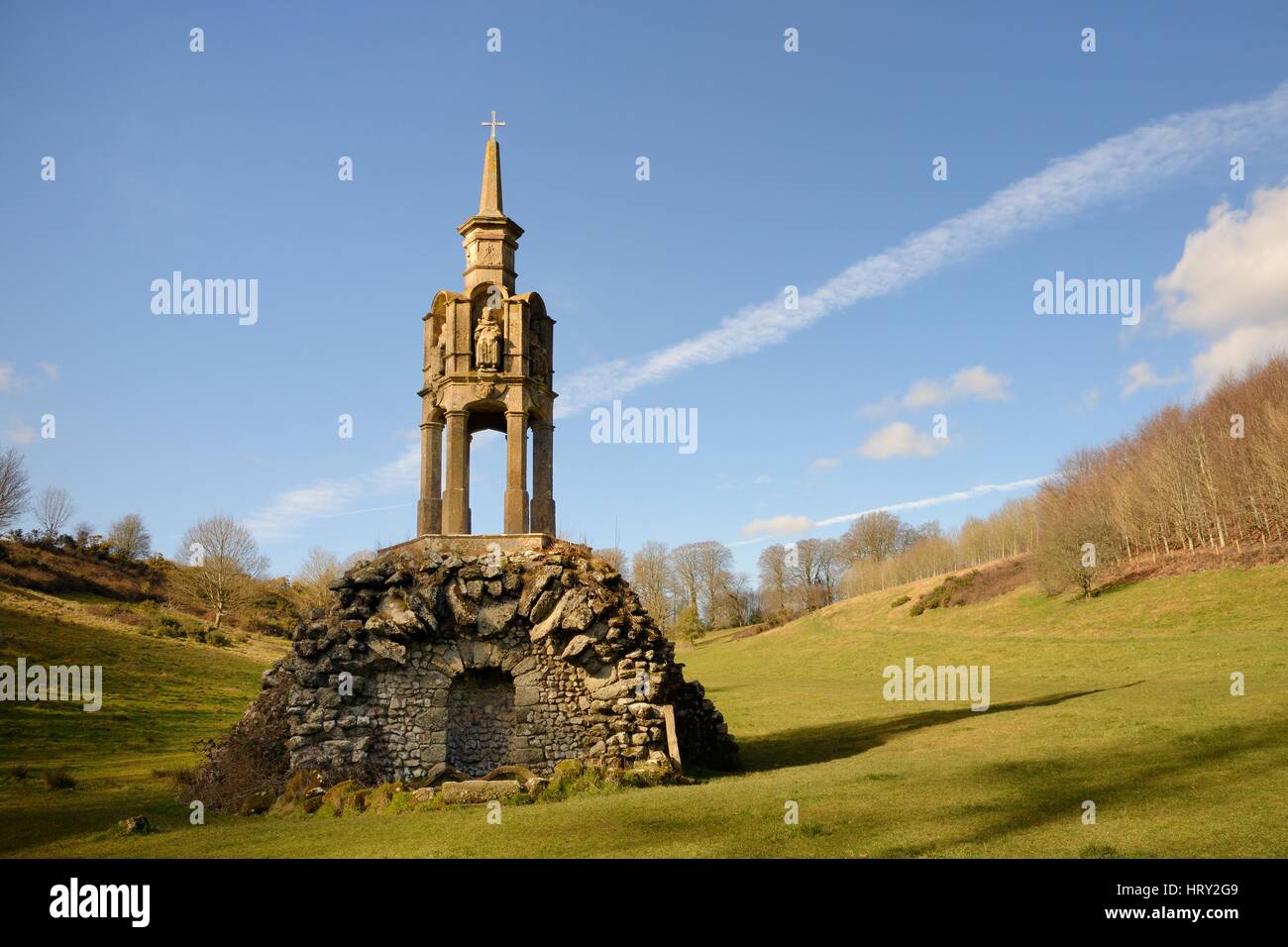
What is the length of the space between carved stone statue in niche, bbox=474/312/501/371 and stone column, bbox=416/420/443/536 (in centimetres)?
199

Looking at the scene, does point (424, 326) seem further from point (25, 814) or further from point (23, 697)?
point (23, 697)

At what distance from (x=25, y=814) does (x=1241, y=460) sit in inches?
2609

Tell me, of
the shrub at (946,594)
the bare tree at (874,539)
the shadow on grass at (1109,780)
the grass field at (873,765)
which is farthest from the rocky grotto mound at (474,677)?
the bare tree at (874,539)

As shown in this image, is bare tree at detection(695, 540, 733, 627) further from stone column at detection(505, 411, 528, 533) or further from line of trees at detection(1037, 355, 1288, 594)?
stone column at detection(505, 411, 528, 533)

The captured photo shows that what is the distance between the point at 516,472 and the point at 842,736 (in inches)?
494

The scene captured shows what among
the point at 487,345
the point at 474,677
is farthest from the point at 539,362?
the point at 474,677

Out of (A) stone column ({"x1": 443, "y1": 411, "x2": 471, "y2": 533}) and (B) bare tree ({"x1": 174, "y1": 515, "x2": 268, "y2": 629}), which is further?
(B) bare tree ({"x1": 174, "y1": 515, "x2": 268, "y2": 629})

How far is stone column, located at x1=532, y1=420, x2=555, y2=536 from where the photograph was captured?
23.2m

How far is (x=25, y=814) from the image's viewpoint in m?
18.5

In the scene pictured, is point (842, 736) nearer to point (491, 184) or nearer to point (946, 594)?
point (491, 184)

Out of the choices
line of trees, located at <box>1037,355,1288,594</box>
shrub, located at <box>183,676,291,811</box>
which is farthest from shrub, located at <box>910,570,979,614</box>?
shrub, located at <box>183,676,291,811</box>

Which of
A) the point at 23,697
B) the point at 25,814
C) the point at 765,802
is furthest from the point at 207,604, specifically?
the point at 765,802

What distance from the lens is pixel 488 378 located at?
22.3m

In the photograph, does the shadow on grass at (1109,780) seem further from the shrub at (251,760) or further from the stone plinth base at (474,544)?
the shrub at (251,760)
